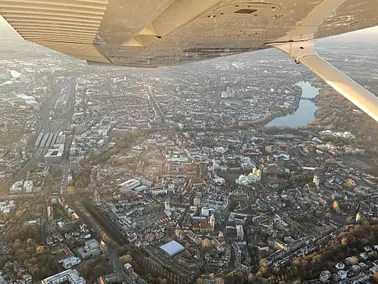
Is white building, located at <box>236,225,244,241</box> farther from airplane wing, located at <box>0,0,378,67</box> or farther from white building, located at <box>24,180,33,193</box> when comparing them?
airplane wing, located at <box>0,0,378,67</box>

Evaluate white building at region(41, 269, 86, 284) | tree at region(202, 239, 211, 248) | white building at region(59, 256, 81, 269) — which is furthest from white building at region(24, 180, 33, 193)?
tree at region(202, 239, 211, 248)

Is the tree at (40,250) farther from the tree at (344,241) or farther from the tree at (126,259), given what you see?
the tree at (344,241)

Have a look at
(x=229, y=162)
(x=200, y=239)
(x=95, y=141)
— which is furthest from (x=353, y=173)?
(x=95, y=141)

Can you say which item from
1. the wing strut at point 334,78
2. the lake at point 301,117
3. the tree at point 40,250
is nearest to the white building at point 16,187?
the tree at point 40,250

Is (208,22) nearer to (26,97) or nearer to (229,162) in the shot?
(229,162)

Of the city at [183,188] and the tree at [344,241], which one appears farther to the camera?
the tree at [344,241]
